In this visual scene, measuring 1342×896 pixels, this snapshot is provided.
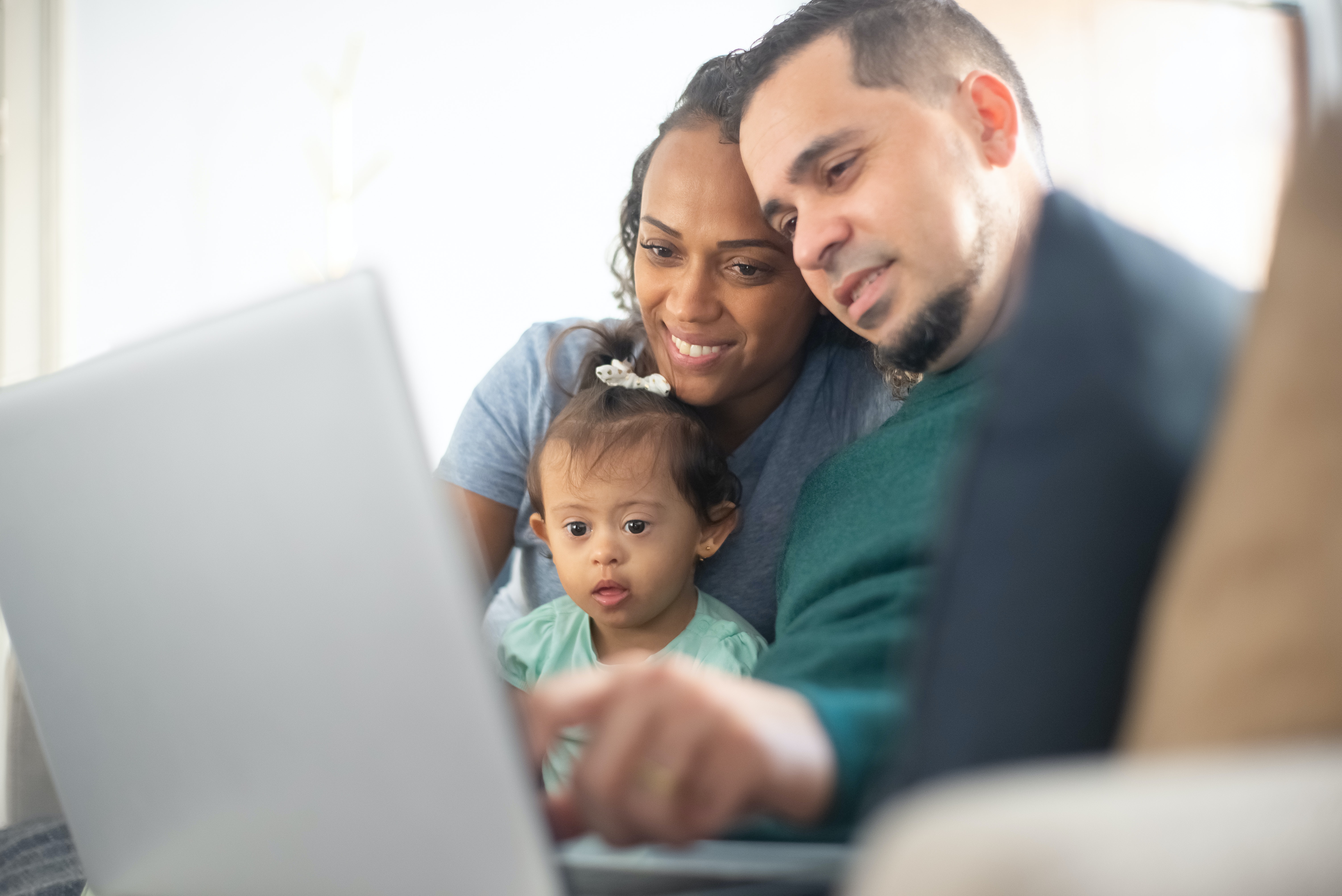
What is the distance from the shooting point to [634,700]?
1.67ft

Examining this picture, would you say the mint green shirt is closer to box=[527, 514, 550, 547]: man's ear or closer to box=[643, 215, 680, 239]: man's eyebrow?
box=[527, 514, 550, 547]: man's ear

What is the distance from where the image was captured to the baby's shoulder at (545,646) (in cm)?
147

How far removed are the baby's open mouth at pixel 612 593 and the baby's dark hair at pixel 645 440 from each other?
175mm

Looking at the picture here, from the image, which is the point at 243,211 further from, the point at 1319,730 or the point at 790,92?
the point at 1319,730

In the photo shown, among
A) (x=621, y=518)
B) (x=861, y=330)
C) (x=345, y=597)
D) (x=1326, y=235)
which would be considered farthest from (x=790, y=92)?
(x=345, y=597)

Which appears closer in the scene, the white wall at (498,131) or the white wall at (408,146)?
the white wall at (408,146)

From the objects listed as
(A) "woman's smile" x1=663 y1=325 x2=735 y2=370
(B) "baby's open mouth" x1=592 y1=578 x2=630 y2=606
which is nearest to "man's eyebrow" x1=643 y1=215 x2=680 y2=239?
(A) "woman's smile" x1=663 y1=325 x2=735 y2=370

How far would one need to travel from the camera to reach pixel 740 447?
164cm

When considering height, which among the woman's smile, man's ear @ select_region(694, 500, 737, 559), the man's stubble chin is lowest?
man's ear @ select_region(694, 500, 737, 559)

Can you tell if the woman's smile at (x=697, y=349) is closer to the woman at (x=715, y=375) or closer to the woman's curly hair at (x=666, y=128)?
the woman at (x=715, y=375)

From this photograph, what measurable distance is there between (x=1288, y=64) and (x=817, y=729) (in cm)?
467

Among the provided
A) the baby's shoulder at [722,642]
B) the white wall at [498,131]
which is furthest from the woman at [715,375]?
the white wall at [498,131]

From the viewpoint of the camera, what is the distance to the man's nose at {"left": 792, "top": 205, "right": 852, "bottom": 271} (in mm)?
1232

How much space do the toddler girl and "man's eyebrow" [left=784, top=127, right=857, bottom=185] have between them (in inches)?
17.7
